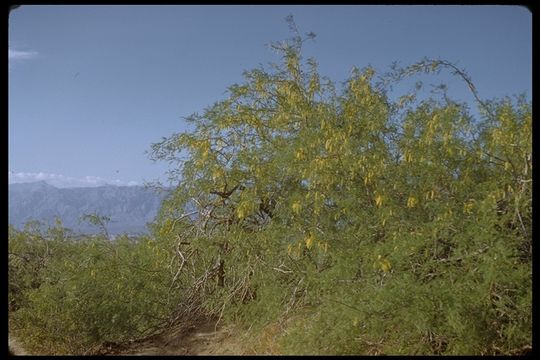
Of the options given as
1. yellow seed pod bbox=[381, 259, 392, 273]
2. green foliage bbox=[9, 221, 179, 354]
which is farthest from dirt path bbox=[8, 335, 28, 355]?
yellow seed pod bbox=[381, 259, 392, 273]

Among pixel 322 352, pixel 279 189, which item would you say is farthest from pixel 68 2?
pixel 322 352

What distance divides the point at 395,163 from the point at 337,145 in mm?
569

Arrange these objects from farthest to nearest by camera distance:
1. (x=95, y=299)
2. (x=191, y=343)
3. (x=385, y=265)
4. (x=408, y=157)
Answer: (x=95, y=299), (x=191, y=343), (x=408, y=157), (x=385, y=265)

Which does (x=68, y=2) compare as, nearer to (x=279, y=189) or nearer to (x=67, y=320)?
(x=279, y=189)

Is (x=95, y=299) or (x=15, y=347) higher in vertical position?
(x=95, y=299)

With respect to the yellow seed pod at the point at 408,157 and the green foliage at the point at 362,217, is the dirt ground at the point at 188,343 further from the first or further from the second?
the yellow seed pod at the point at 408,157

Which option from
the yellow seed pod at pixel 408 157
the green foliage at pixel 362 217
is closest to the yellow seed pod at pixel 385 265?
the green foliage at pixel 362 217

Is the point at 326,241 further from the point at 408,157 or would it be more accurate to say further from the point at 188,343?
the point at 188,343

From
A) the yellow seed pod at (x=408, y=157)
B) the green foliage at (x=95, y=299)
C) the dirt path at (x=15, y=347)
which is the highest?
the yellow seed pod at (x=408, y=157)

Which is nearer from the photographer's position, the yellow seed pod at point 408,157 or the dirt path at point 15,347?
the yellow seed pod at point 408,157

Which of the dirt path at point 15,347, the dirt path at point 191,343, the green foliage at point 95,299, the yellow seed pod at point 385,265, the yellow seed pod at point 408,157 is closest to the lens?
the yellow seed pod at point 385,265

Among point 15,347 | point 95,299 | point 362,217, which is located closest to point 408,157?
point 362,217

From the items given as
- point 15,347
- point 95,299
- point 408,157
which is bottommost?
point 15,347

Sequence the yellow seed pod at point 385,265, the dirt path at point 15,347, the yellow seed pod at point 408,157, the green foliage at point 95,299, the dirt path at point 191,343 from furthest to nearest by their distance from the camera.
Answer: the green foliage at point 95,299, the dirt path at point 15,347, the dirt path at point 191,343, the yellow seed pod at point 408,157, the yellow seed pod at point 385,265
